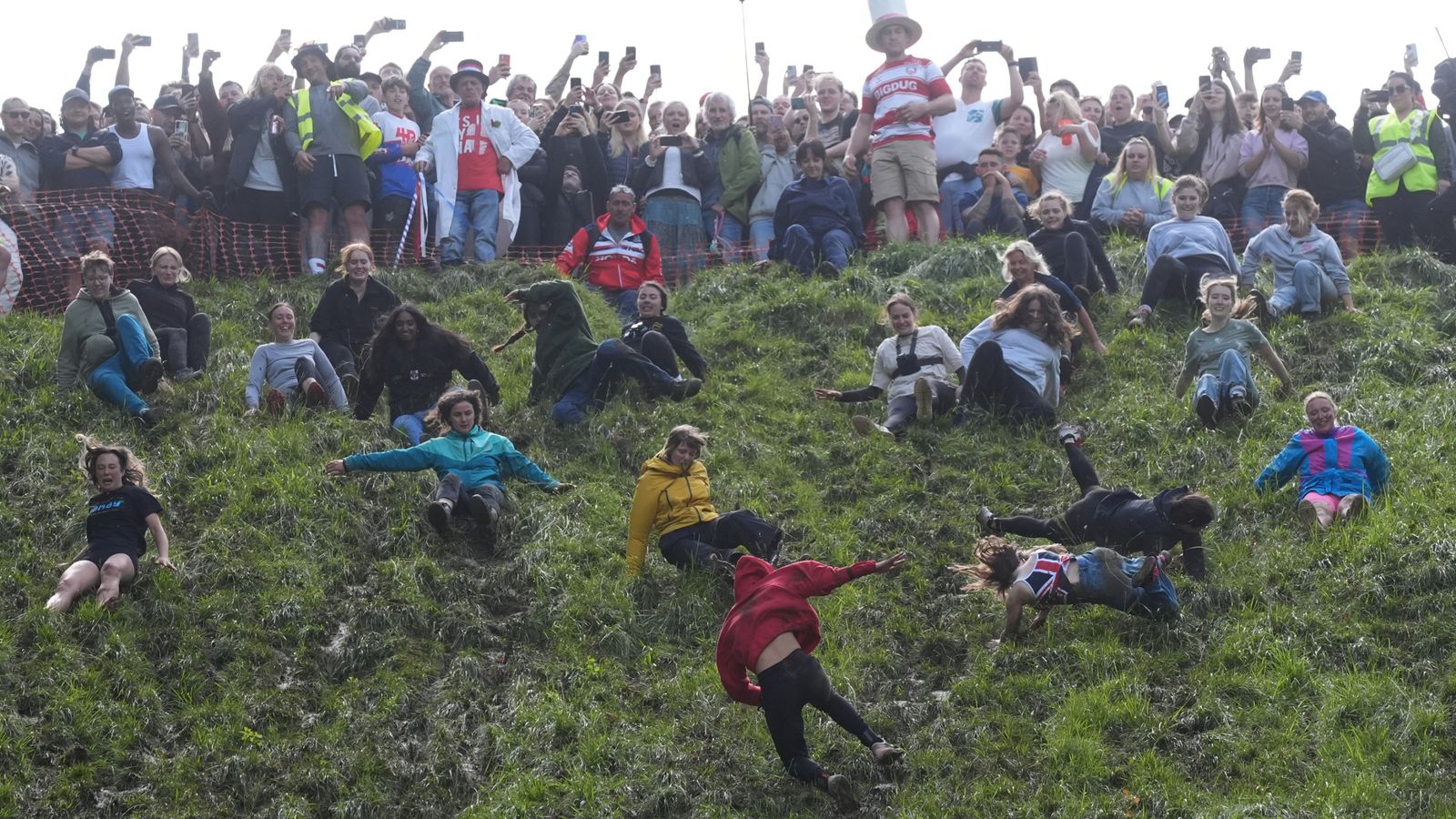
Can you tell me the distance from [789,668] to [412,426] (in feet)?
17.3

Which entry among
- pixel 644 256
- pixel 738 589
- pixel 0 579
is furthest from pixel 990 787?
pixel 644 256

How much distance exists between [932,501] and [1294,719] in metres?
3.86

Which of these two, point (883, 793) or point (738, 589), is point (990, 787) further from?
point (738, 589)

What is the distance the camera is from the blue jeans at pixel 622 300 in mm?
17266

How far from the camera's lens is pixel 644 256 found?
17.6 m

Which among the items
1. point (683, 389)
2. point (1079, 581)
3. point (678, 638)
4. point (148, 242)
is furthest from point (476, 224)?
point (1079, 581)

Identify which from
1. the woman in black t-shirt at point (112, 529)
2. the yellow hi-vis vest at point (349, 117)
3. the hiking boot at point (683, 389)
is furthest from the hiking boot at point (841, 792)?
the yellow hi-vis vest at point (349, 117)

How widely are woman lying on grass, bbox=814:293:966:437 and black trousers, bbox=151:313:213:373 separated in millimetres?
5334

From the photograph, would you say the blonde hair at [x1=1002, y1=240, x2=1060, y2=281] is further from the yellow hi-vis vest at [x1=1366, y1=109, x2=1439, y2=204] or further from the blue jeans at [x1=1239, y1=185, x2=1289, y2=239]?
the yellow hi-vis vest at [x1=1366, y1=109, x2=1439, y2=204]

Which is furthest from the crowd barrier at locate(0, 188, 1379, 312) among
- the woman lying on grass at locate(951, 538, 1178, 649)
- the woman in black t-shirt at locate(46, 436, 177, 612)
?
the woman lying on grass at locate(951, 538, 1178, 649)

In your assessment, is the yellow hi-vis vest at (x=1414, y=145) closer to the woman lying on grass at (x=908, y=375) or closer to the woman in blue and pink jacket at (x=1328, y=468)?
the woman lying on grass at (x=908, y=375)

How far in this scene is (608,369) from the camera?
580 inches

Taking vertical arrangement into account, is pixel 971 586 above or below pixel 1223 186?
below

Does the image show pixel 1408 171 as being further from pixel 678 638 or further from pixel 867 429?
pixel 678 638
